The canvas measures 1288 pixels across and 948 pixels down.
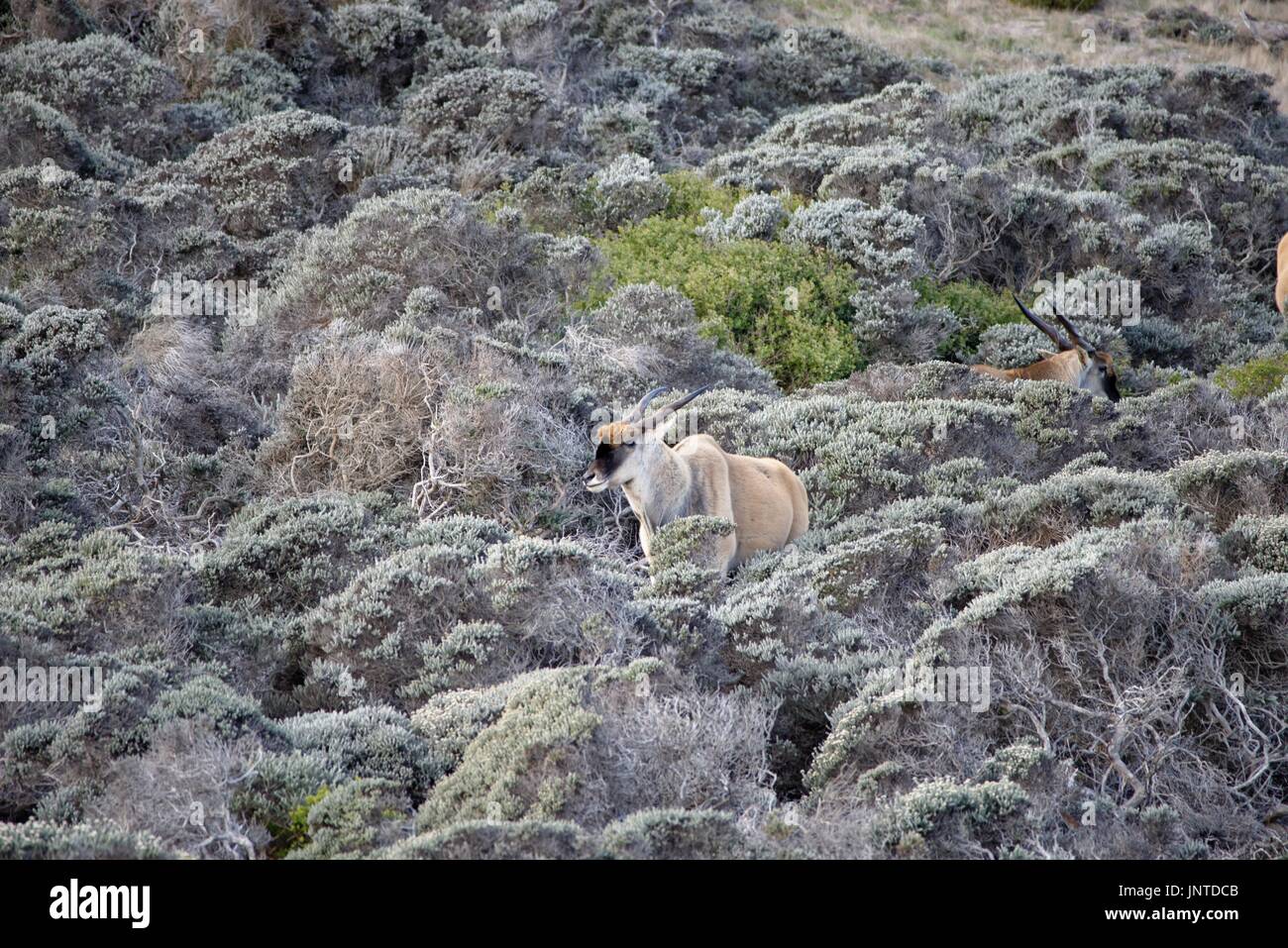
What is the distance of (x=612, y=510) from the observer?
35.2ft

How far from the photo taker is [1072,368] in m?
14.5

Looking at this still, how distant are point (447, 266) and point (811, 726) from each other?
7.52 metres

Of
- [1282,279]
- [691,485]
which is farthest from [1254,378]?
[691,485]

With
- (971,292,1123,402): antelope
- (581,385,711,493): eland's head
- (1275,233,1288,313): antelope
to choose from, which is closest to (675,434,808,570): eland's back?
(581,385,711,493): eland's head

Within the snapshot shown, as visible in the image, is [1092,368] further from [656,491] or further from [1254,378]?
[656,491]

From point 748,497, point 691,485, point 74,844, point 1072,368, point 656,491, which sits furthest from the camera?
point 1072,368

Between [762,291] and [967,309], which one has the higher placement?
[762,291]

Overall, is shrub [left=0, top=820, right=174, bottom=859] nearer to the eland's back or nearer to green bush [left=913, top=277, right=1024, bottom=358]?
the eland's back

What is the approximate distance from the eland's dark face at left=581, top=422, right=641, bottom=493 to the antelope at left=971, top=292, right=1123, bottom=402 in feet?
17.6

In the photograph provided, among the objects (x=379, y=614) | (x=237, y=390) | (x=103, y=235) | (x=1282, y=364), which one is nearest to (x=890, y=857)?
(x=379, y=614)

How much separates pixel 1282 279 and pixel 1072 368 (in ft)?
14.6

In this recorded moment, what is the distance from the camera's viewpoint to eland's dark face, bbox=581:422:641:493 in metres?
9.35
